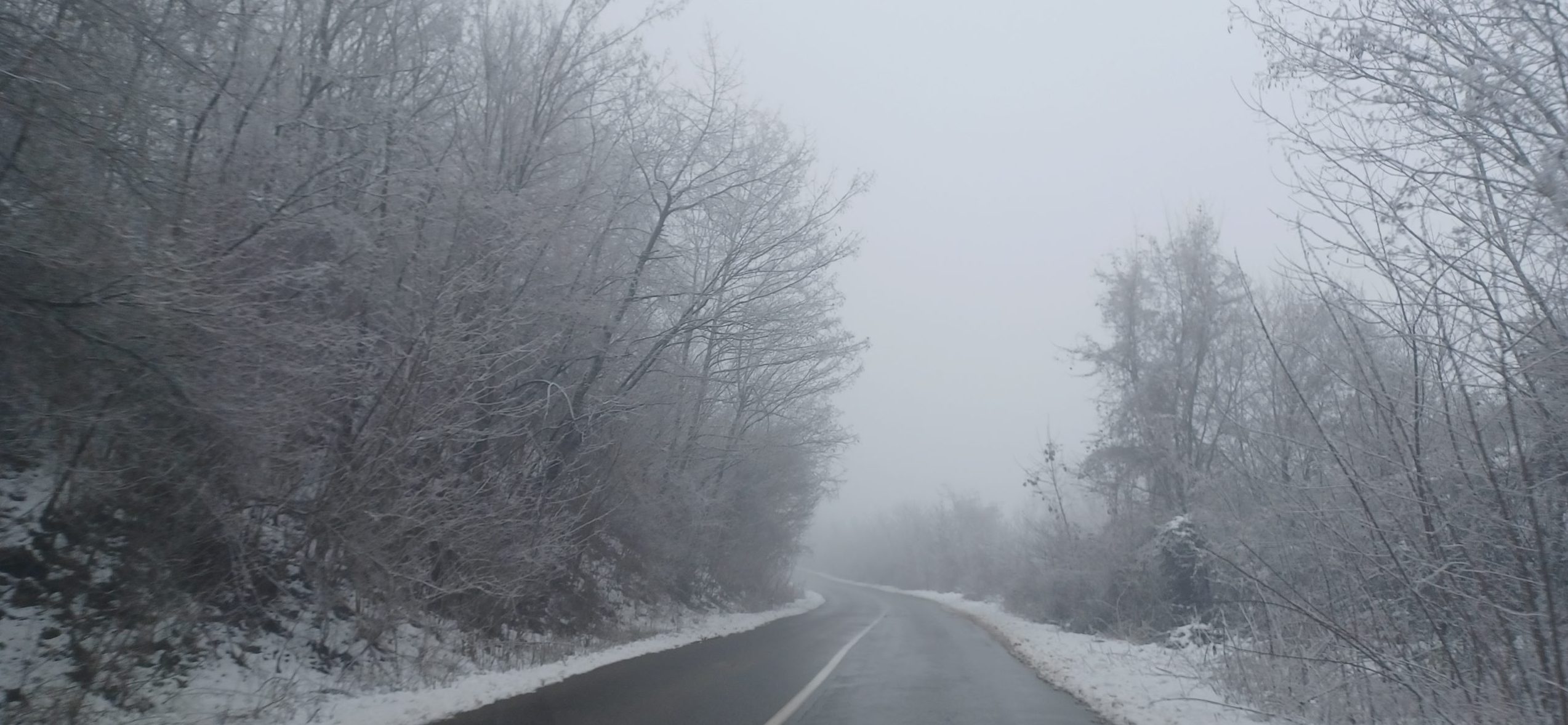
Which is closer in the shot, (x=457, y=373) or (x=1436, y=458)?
(x=1436, y=458)

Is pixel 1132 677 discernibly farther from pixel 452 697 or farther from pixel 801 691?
pixel 452 697

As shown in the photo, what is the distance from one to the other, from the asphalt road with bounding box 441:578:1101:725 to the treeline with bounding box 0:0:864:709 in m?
2.82

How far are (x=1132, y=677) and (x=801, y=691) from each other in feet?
15.9

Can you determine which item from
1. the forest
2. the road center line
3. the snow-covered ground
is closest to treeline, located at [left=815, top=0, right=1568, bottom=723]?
the forest

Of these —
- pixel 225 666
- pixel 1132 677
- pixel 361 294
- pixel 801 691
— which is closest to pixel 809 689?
pixel 801 691

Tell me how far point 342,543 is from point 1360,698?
10372 mm

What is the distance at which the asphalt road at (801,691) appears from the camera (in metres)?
8.36

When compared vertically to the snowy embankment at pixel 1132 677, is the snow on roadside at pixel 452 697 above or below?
below

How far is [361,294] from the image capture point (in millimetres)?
10867

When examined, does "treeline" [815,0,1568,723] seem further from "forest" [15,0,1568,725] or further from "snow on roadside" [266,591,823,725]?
"snow on roadside" [266,591,823,725]

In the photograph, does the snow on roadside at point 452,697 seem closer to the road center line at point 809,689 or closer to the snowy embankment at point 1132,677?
the road center line at point 809,689

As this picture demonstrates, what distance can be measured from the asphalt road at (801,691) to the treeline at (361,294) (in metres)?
2.82

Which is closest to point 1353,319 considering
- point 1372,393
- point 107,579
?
point 1372,393

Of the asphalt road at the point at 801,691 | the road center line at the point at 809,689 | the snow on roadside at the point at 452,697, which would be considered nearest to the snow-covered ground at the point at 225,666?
the snow on roadside at the point at 452,697
